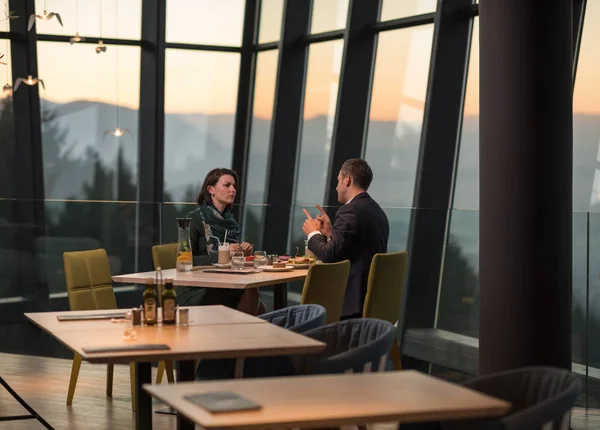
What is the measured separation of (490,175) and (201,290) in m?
2.40

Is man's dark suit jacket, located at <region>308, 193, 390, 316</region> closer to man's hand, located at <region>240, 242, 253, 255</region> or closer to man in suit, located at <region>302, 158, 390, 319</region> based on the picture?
man in suit, located at <region>302, 158, 390, 319</region>

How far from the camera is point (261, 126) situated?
33.5 ft

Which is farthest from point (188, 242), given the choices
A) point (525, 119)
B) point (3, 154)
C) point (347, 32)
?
point (3, 154)

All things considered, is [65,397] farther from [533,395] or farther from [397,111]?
[397,111]

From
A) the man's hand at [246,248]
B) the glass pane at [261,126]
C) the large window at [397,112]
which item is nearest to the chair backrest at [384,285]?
the man's hand at [246,248]

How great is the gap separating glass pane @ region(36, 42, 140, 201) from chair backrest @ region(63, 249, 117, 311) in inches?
163

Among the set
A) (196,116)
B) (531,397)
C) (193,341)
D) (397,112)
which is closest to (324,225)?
(193,341)

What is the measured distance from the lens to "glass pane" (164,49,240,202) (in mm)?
→ 10141

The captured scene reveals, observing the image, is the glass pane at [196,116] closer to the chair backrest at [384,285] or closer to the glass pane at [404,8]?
the glass pane at [404,8]

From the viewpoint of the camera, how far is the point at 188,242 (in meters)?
5.63

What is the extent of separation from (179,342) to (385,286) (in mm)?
2414

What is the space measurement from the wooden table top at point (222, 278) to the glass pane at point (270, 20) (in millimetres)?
4786

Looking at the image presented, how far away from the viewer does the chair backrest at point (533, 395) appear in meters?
2.45

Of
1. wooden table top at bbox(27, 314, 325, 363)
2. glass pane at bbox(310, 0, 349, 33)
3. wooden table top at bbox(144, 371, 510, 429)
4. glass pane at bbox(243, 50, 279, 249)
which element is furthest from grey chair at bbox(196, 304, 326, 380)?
glass pane at bbox(243, 50, 279, 249)
